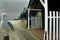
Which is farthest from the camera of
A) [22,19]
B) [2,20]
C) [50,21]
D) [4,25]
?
[22,19]

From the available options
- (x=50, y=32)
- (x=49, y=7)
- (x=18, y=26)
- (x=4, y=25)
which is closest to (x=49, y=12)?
(x=49, y=7)

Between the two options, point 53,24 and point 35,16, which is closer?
point 53,24

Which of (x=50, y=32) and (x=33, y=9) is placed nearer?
(x=50, y=32)

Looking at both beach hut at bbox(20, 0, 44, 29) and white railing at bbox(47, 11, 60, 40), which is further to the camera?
beach hut at bbox(20, 0, 44, 29)

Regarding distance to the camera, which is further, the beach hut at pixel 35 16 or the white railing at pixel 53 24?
the beach hut at pixel 35 16

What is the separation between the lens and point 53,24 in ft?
32.6

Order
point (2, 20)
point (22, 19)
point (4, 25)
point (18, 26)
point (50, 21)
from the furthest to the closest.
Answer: point (22, 19) → point (18, 26) → point (4, 25) → point (2, 20) → point (50, 21)

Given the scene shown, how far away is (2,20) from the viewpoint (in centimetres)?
1297

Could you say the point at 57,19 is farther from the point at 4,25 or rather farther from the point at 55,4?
the point at 4,25

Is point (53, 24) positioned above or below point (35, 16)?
above

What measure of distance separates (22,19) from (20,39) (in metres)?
9.56

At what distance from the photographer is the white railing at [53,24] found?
32.0 ft

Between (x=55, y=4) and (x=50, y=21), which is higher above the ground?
(x=55, y=4)

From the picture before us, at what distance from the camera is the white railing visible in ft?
32.0
